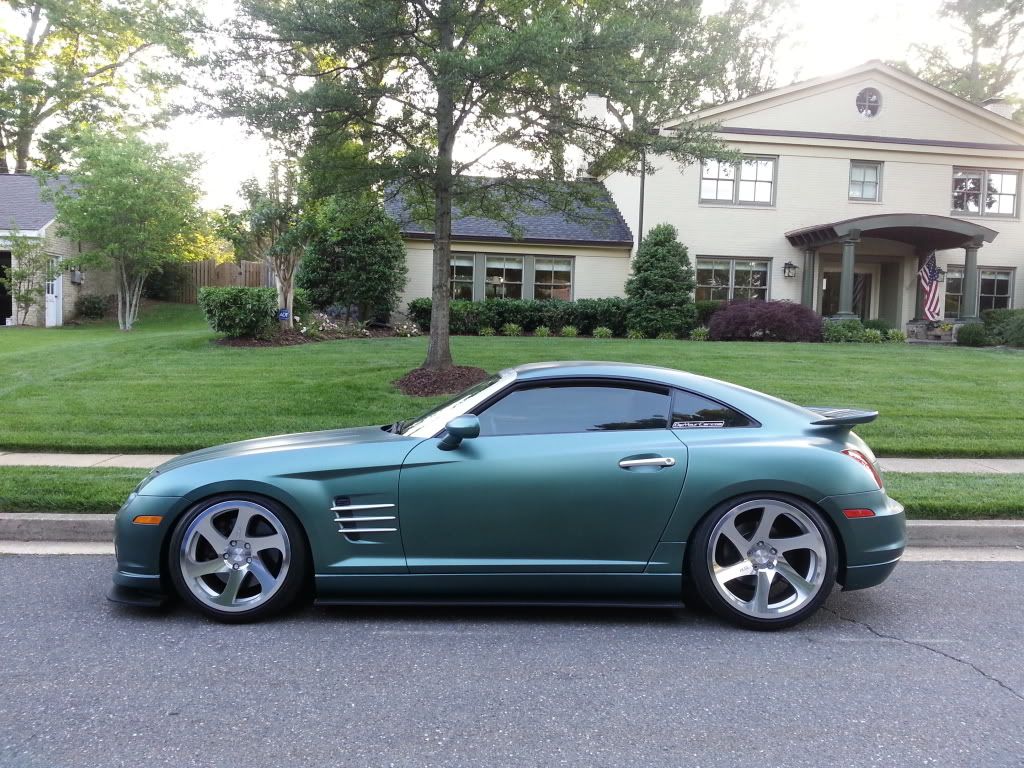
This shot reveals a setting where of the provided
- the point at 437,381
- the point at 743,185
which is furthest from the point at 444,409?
the point at 743,185

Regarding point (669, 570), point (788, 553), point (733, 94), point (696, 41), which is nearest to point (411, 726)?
point (669, 570)

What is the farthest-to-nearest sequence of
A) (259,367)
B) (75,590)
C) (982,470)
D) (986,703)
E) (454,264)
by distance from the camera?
(454,264) → (259,367) → (982,470) → (75,590) → (986,703)

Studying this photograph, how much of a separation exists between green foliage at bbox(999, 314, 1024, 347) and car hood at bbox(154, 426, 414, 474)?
18693 millimetres

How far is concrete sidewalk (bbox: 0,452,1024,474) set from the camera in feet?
23.4

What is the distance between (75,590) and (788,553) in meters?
3.95

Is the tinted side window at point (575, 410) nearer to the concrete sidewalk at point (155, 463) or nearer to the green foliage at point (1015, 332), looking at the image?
the concrete sidewalk at point (155, 463)

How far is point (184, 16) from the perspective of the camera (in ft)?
29.8

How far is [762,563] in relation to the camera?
12.8ft

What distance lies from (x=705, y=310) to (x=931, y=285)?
7.08 meters

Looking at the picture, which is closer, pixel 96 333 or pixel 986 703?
pixel 986 703

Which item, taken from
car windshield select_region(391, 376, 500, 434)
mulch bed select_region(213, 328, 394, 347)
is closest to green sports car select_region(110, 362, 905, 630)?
car windshield select_region(391, 376, 500, 434)

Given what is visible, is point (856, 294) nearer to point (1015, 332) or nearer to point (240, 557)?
point (1015, 332)

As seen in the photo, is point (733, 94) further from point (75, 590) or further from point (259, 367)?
point (75, 590)

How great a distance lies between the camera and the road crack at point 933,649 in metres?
3.27
